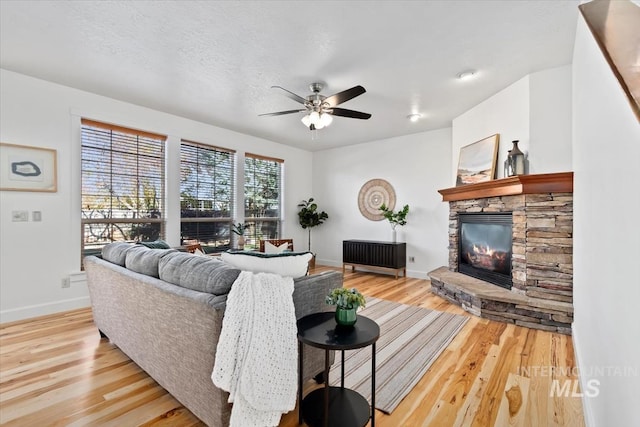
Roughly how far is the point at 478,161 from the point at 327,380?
3472 mm

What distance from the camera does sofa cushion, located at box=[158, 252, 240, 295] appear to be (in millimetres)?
1567

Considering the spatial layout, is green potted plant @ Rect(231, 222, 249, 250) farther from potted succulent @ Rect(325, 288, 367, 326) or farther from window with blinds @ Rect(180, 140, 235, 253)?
potted succulent @ Rect(325, 288, 367, 326)

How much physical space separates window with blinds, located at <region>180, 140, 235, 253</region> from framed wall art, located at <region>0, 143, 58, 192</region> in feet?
4.98

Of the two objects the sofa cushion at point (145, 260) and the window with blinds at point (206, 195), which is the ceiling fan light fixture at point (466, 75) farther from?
the window with blinds at point (206, 195)

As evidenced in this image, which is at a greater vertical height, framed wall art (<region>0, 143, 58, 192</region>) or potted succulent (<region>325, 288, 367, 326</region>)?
framed wall art (<region>0, 143, 58, 192</region>)

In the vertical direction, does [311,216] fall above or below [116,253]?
above

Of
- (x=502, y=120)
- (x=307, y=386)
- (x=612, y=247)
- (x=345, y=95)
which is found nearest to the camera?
(x=612, y=247)

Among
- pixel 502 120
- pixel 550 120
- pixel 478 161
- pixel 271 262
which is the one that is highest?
pixel 502 120

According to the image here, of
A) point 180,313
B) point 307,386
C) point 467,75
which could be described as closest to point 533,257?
point 467,75

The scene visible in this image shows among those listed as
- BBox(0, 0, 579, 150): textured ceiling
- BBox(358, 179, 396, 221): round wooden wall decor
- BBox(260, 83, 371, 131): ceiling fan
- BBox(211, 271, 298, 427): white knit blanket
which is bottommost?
BBox(211, 271, 298, 427): white knit blanket

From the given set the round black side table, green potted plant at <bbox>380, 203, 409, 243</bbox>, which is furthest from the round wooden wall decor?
the round black side table

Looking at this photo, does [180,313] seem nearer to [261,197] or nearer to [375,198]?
[261,197]

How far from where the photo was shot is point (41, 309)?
3.29 metres

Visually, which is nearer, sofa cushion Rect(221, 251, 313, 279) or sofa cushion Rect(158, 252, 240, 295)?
sofa cushion Rect(158, 252, 240, 295)
